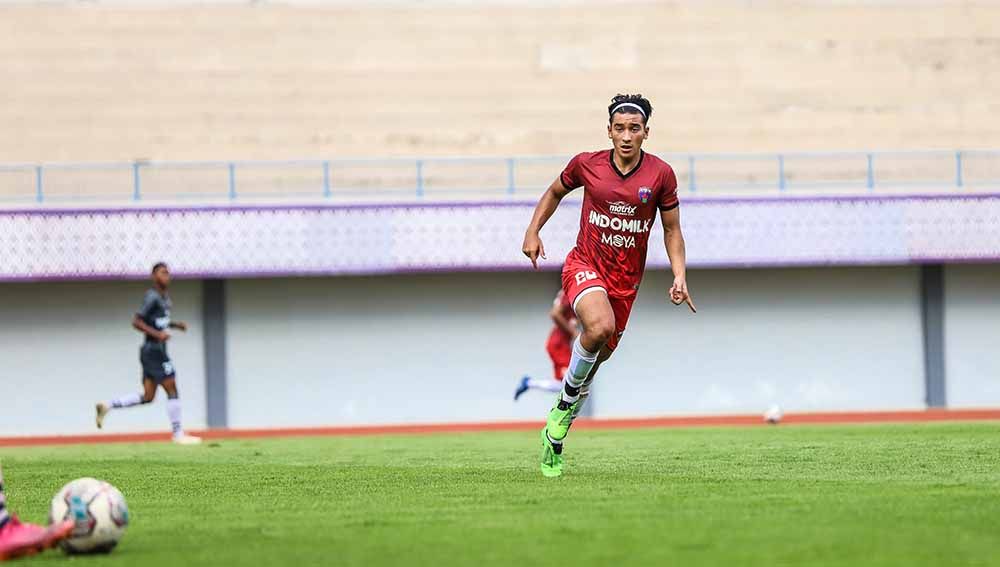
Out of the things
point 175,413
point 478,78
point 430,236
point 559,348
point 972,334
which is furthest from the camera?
point 478,78

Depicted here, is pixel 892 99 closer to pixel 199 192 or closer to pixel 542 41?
pixel 542 41

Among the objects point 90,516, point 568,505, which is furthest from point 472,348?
point 90,516

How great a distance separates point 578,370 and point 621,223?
3.57ft

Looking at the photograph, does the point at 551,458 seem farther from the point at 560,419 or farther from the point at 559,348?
the point at 559,348

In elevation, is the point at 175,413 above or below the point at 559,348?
below

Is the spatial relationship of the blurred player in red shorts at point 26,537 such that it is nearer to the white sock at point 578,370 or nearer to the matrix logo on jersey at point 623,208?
the white sock at point 578,370

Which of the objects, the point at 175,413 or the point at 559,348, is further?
the point at 559,348

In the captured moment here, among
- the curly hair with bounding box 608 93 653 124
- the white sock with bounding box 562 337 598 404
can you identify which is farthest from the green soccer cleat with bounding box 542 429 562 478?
the curly hair with bounding box 608 93 653 124

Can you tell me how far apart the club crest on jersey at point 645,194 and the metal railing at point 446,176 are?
60.1ft

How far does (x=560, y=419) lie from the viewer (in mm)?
11266

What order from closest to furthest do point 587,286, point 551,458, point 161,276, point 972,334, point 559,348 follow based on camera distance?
1. point 587,286
2. point 551,458
3. point 161,276
4. point 559,348
5. point 972,334

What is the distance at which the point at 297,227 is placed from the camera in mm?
28297

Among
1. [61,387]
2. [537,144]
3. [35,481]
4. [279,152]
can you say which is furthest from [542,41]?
[35,481]

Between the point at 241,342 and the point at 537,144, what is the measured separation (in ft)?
24.6
